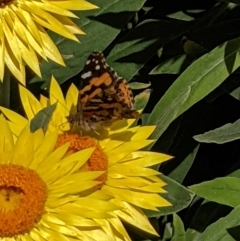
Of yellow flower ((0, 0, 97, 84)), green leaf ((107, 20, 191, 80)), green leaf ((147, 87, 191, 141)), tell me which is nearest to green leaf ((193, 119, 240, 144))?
green leaf ((147, 87, 191, 141))

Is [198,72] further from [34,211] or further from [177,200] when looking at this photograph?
[34,211]

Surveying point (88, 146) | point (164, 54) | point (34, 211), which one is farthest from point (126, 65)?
point (34, 211)

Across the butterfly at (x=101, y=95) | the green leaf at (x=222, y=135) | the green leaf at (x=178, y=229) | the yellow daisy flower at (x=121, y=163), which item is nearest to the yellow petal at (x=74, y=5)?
the butterfly at (x=101, y=95)

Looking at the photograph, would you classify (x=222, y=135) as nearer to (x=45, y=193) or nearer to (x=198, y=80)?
(x=198, y=80)

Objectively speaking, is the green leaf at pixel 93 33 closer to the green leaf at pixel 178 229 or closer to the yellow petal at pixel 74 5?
the yellow petal at pixel 74 5

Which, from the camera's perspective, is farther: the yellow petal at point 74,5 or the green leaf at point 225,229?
the green leaf at point 225,229

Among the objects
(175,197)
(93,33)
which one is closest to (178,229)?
(175,197)
